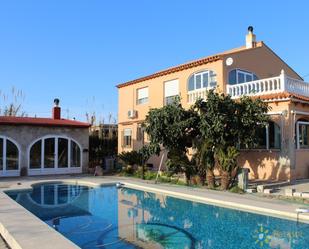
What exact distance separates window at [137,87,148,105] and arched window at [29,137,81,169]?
7043 millimetres

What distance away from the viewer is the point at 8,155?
2309 centimetres

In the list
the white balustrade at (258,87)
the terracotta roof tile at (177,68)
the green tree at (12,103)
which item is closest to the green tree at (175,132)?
the white balustrade at (258,87)

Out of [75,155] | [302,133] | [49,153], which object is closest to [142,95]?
[75,155]

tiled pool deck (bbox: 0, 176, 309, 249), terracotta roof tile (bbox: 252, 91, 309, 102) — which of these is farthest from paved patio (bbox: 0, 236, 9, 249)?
terracotta roof tile (bbox: 252, 91, 309, 102)

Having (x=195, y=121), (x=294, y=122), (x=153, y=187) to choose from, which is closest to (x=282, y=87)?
(x=294, y=122)

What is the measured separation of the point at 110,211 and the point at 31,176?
11820 millimetres

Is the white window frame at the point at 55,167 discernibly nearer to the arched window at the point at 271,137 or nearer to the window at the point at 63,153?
the window at the point at 63,153

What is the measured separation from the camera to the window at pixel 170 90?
2655 cm

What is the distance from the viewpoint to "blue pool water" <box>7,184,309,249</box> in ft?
30.1

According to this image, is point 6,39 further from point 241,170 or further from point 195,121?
point 241,170

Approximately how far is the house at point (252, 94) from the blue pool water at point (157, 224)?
709cm

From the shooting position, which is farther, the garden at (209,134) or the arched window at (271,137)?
the arched window at (271,137)

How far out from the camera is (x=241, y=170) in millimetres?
16391

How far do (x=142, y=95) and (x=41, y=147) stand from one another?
964cm
